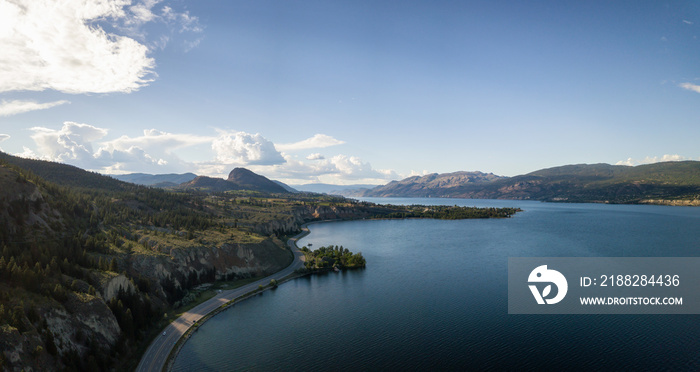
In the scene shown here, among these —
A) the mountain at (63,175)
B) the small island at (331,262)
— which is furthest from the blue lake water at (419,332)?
the mountain at (63,175)

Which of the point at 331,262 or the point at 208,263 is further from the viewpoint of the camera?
the point at 331,262

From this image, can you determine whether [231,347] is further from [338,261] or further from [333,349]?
[338,261]

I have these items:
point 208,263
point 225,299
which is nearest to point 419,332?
point 225,299

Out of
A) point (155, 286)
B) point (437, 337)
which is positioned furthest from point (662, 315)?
point (155, 286)

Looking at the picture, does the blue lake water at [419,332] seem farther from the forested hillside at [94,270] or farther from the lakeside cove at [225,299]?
the forested hillside at [94,270]

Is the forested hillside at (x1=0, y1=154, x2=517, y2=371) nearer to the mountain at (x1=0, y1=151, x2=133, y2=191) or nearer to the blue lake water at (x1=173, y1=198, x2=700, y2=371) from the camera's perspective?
the blue lake water at (x1=173, y1=198, x2=700, y2=371)

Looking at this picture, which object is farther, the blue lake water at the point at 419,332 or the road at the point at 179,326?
the road at the point at 179,326

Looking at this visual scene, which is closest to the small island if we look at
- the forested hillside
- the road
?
the forested hillside

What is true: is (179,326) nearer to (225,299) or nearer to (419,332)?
(225,299)
